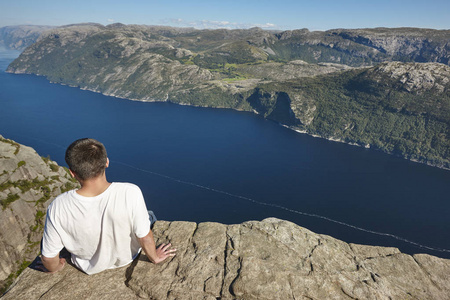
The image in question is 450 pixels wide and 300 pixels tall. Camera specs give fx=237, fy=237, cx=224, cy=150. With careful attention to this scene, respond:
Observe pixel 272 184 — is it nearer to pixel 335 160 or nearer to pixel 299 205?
pixel 299 205

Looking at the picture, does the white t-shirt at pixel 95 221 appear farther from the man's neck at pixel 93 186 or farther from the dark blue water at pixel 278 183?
the dark blue water at pixel 278 183

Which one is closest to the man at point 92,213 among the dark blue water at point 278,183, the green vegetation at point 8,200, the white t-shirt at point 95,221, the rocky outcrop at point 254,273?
the white t-shirt at point 95,221

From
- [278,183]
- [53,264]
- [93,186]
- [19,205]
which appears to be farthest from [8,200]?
[278,183]

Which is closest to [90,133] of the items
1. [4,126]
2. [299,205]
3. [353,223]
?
[4,126]

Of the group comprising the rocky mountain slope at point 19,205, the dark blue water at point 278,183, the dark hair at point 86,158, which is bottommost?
the dark blue water at point 278,183

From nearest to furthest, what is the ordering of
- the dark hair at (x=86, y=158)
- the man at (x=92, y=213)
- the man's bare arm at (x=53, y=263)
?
1. the dark hair at (x=86, y=158)
2. the man at (x=92, y=213)
3. the man's bare arm at (x=53, y=263)

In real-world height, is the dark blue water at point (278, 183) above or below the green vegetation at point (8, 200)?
below
